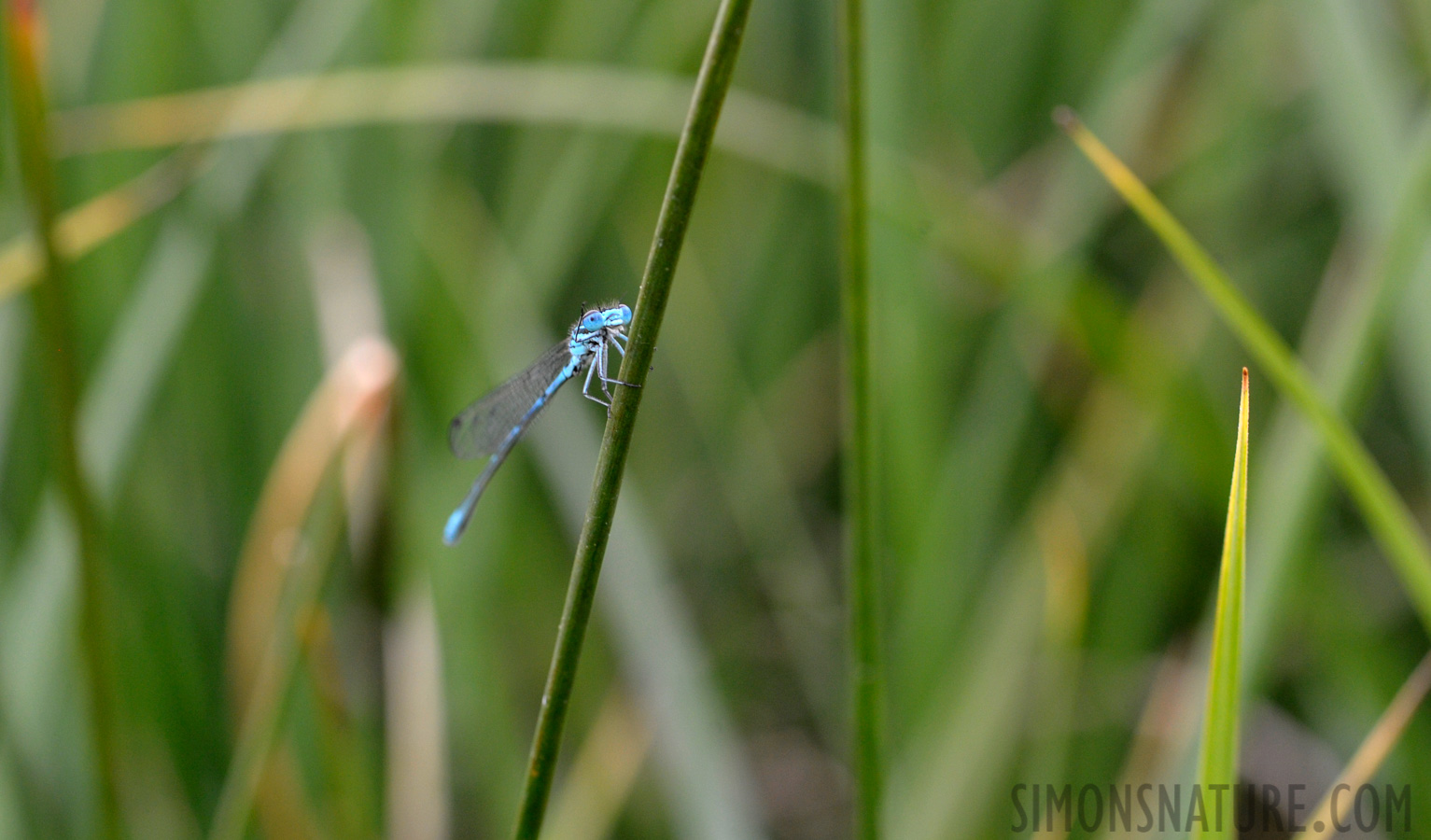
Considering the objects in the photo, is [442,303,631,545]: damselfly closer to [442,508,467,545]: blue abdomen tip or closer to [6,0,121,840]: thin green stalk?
[442,508,467,545]: blue abdomen tip

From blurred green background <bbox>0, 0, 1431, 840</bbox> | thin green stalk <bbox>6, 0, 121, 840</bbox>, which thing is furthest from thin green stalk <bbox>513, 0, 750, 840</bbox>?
blurred green background <bbox>0, 0, 1431, 840</bbox>

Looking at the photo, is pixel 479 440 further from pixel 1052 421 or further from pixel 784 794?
pixel 1052 421

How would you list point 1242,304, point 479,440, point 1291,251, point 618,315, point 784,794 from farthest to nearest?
point 1291,251, point 784,794, point 479,440, point 618,315, point 1242,304

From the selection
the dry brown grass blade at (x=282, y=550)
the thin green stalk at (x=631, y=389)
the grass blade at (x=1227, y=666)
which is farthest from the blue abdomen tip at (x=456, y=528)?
the grass blade at (x=1227, y=666)

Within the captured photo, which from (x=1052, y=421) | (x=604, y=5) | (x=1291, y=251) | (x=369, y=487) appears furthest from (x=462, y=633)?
(x=1291, y=251)

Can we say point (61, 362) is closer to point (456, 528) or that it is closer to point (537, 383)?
point (456, 528)
